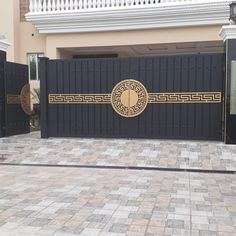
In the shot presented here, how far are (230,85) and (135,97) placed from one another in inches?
85.3

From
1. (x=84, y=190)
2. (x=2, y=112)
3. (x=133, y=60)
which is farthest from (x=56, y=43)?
(x=84, y=190)

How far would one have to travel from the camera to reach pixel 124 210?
16.5 feet

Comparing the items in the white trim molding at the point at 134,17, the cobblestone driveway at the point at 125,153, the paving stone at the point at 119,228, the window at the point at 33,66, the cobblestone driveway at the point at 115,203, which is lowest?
the paving stone at the point at 119,228

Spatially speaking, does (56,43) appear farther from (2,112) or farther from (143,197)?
(143,197)

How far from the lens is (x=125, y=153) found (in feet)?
27.7

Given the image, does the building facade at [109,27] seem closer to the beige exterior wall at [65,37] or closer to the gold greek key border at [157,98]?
the beige exterior wall at [65,37]

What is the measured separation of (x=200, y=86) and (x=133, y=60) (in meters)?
1.67

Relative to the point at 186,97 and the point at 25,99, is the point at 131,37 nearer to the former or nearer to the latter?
the point at 25,99

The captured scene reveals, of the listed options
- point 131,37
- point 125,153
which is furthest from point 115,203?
point 131,37

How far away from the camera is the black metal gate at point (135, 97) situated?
9.11 m

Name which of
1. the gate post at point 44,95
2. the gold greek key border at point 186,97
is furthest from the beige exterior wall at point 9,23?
the gold greek key border at point 186,97

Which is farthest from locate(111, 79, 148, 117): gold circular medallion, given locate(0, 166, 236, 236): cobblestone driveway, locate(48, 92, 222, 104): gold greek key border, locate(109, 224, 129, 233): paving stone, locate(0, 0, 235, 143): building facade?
locate(109, 224, 129, 233): paving stone

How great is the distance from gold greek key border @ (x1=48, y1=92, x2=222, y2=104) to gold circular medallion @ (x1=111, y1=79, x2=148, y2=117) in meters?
0.15

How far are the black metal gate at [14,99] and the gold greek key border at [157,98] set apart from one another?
1431 millimetres
